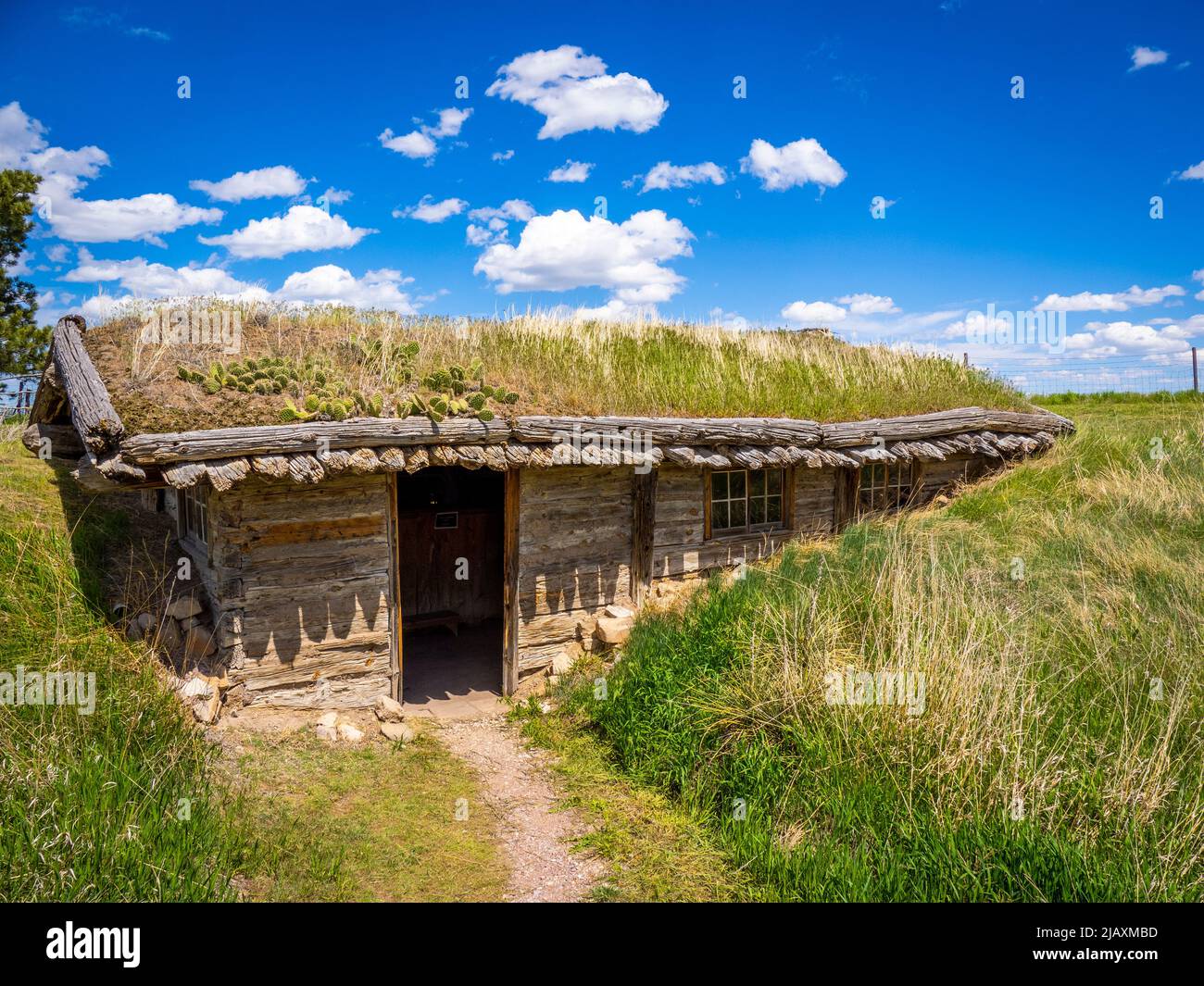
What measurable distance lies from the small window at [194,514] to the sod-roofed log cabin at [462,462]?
6 centimetres

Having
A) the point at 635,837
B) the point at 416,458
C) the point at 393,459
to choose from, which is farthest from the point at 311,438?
the point at 635,837

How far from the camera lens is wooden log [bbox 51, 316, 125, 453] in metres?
6.98

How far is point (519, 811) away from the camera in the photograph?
6.77 meters

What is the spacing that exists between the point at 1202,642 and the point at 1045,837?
286 centimetres

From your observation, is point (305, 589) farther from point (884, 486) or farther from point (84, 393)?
point (884, 486)

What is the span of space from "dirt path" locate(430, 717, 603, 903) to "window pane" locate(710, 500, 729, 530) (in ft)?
13.5

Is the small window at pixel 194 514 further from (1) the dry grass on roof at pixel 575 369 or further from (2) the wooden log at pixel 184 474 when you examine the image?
(1) the dry grass on roof at pixel 575 369

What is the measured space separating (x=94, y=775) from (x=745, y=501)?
8335mm

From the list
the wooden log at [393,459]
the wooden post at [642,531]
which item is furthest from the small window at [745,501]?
the wooden log at [393,459]

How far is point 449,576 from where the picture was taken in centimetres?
1141

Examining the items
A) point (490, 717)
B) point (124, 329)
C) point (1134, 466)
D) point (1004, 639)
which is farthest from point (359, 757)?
point (1134, 466)

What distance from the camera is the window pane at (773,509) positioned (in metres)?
11.3

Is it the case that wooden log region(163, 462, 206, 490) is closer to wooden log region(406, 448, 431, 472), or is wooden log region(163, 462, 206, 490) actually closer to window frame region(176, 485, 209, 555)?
A: window frame region(176, 485, 209, 555)
